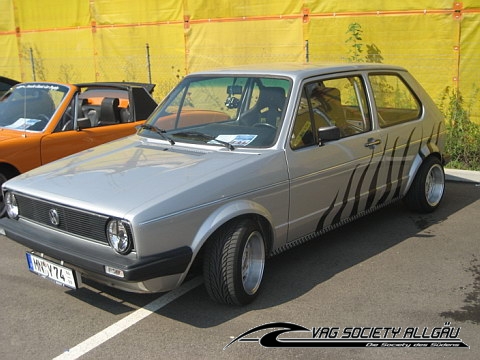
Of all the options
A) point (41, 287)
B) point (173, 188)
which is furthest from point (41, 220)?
point (173, 188)

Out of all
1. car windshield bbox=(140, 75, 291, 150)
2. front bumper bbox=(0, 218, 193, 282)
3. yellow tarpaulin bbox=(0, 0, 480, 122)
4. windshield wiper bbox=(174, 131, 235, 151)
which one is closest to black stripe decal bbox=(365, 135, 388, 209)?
car windshield bbox=(140, 75, 291, 150)

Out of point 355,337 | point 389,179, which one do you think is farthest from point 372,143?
point 355,337

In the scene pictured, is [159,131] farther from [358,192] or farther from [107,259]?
[358,192]

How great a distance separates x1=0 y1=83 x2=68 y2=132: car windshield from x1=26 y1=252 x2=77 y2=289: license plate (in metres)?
2.52

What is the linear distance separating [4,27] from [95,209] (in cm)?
1326

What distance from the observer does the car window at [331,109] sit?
4.46m

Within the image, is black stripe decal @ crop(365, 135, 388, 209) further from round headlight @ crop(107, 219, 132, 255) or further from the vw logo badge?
the vw logo badge

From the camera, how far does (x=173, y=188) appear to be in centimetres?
362

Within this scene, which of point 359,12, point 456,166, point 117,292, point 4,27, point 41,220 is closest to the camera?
point 41,220

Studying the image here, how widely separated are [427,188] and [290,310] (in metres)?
2.76

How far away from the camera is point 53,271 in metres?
3.82

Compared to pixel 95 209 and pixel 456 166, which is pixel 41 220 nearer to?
pixel 95 209

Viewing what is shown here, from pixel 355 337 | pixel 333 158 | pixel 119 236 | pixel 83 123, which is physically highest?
pixel 83 123

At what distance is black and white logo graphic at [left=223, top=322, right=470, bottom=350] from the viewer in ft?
11.4
